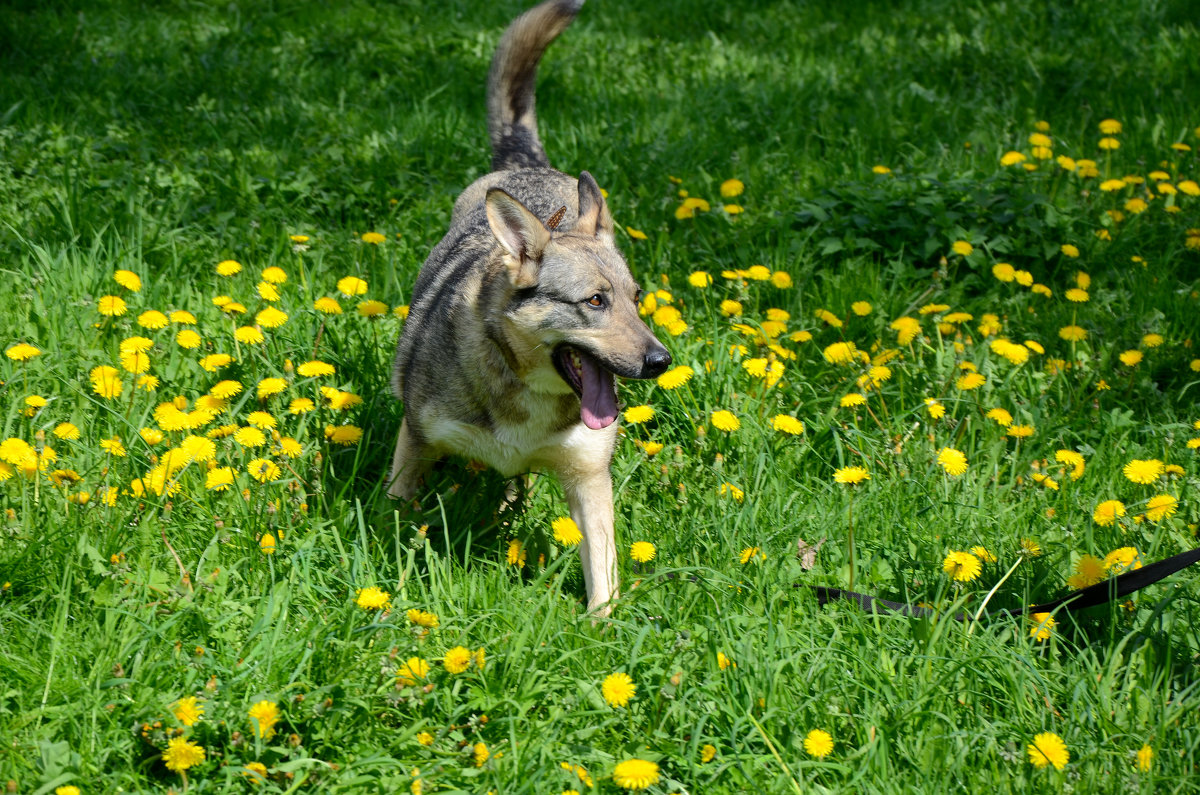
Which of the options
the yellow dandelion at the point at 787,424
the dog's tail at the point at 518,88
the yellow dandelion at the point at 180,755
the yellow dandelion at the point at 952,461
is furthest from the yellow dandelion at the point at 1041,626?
the dog's tail at the point at 518,88

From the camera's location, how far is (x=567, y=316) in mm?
3180

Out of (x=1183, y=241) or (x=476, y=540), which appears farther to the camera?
(x=1183, y=241)

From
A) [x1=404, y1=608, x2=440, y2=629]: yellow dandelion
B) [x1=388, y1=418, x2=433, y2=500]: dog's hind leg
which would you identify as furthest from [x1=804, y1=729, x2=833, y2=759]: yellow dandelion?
[x1=388, y1=418, x2=433, y2=500]: dog's hind leg

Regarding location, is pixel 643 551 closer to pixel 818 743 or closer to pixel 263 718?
pixel 818 743

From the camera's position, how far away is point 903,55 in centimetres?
754

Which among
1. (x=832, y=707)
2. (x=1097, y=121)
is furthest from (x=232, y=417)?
(x=1097, y=121)

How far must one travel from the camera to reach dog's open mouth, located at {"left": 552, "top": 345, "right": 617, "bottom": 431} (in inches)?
124

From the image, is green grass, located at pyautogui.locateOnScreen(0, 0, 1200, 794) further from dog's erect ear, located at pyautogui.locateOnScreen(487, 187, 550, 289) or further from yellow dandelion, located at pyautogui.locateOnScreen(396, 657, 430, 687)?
dog's erect ear, located at pyautogui.locateOnScreen(487, 187, 550, 289)

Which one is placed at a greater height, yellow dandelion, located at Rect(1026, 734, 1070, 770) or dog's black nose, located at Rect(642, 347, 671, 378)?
dog's black nose, located at Rect(642, 347, 671, 378)

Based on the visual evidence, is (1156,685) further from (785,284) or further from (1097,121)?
(1097,121)

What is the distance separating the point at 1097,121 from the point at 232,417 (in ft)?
18.7

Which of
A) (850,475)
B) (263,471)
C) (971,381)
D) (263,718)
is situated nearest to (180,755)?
(263,718)

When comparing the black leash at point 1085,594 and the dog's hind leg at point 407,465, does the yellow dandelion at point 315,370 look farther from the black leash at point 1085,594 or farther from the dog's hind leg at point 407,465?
the black leash at point 1085,594

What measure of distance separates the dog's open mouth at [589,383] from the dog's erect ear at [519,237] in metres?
0.26
